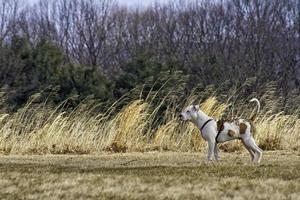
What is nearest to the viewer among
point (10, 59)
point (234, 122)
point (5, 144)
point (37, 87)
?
point (234, 122)

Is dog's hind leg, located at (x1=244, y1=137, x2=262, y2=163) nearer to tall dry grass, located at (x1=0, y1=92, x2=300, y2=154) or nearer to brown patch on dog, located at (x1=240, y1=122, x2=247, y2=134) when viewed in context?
brown patch on dog, located at (x1=240, y1=122, x2=247, y2=134)

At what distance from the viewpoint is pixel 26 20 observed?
49.9 meters

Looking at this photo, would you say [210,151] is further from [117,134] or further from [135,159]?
[117,134]

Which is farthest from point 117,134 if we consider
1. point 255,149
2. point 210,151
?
point 255,149

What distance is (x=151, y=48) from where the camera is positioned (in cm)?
4772

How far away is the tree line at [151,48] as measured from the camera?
27984mm

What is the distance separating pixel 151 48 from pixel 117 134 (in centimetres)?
3427

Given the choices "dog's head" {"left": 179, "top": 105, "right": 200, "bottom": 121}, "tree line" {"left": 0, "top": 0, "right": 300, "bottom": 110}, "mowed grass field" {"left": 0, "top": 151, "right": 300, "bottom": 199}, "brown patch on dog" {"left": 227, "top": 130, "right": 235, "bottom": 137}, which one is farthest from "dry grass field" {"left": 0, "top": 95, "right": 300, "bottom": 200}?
"tree line" {"left": 0, "top": 0, "right": 300, "bottom": 110}

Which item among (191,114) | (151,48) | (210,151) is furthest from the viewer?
(151,48)

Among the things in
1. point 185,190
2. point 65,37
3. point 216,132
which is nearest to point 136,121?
point 216,132

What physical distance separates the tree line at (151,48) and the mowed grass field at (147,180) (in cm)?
1583

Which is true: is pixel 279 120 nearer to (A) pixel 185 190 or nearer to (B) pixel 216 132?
(B) pixel 216 132

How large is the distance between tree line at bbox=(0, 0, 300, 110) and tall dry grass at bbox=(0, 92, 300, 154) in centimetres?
1045

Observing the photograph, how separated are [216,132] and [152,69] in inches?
708
